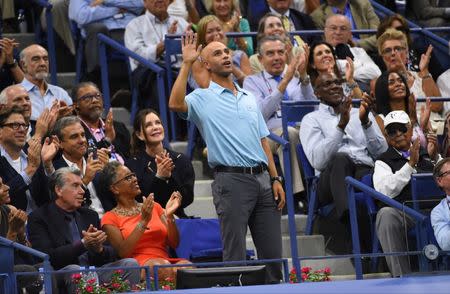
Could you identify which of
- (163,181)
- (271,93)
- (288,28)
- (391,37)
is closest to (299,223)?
(271,93)

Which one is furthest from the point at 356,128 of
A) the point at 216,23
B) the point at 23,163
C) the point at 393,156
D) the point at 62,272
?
the point at 62,272

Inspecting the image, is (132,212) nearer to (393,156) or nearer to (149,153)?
(149,153)

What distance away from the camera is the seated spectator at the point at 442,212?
1307 centimetres

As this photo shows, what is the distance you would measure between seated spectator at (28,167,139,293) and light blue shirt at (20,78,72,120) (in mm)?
1834

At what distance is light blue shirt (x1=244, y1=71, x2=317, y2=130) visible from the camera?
603 inches

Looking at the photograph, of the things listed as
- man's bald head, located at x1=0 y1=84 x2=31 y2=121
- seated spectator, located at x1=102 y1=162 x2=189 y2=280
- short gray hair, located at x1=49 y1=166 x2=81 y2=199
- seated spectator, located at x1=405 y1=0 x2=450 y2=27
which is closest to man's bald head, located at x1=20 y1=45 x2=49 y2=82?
man's bald head, located at x1=0 y1=84 x2=31 y2=121

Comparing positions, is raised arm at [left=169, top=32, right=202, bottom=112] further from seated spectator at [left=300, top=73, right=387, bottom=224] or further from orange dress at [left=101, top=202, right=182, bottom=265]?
seated spectator at [left=300, top=73, right=387, bottom=224]

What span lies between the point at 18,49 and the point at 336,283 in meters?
7.56

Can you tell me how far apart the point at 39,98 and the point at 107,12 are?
1960 millimetres

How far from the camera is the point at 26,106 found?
46.8ft

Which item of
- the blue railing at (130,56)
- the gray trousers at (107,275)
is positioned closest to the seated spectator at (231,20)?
the blue railing at (130,56)

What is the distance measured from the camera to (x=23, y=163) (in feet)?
45.4

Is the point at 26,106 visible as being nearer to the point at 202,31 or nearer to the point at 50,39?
the point at 202,31

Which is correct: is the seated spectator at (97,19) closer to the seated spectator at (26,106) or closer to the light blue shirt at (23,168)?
the seated spectator at (26,106)
